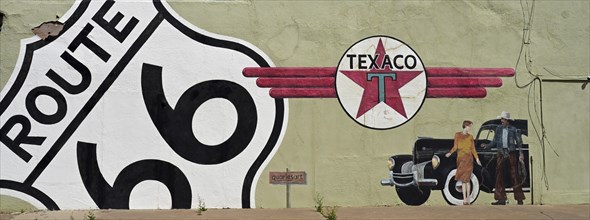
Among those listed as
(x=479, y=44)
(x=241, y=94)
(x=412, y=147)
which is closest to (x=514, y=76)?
(x=479, y=44)

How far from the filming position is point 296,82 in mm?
9195

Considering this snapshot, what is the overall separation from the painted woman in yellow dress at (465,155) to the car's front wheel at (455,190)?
6 cm

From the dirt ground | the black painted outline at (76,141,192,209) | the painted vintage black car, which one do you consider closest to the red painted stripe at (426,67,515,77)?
the painted vintage black car

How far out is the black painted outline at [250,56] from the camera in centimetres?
904

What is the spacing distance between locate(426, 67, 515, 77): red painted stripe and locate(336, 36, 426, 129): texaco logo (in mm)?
214

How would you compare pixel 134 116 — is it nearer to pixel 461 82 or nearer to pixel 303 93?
pixel 303 93

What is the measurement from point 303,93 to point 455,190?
314cm

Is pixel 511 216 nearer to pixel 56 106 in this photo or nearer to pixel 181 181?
pixel 181 181

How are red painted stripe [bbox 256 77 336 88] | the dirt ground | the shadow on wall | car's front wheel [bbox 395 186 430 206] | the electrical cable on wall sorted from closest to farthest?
1. the dirt ground
2. the shadow on wall
3. red painted stripe [bbox 256 77 336 88]
4. car's front wheel [bbox 395 186 430 206]
5. the electrical cable on wall

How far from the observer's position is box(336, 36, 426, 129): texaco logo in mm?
9266

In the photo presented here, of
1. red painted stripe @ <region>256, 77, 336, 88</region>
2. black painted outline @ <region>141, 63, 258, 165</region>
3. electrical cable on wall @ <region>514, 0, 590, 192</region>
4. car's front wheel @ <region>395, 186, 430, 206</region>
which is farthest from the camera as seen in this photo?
electrical cable on wall @ <region>514, 0, 590, 192</region>

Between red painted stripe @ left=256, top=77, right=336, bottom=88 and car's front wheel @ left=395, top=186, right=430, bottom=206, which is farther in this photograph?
car's front wheel @ left=395, top=186, right=430, bottom=206

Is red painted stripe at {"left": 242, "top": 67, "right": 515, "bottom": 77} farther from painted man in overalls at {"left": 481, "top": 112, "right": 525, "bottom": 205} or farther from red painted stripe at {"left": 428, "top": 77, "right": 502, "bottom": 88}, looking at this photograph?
painted man in overalls at {"left": 481, "top": 112, "right": 525, "bottom": 205}

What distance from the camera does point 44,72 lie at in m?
8.84
